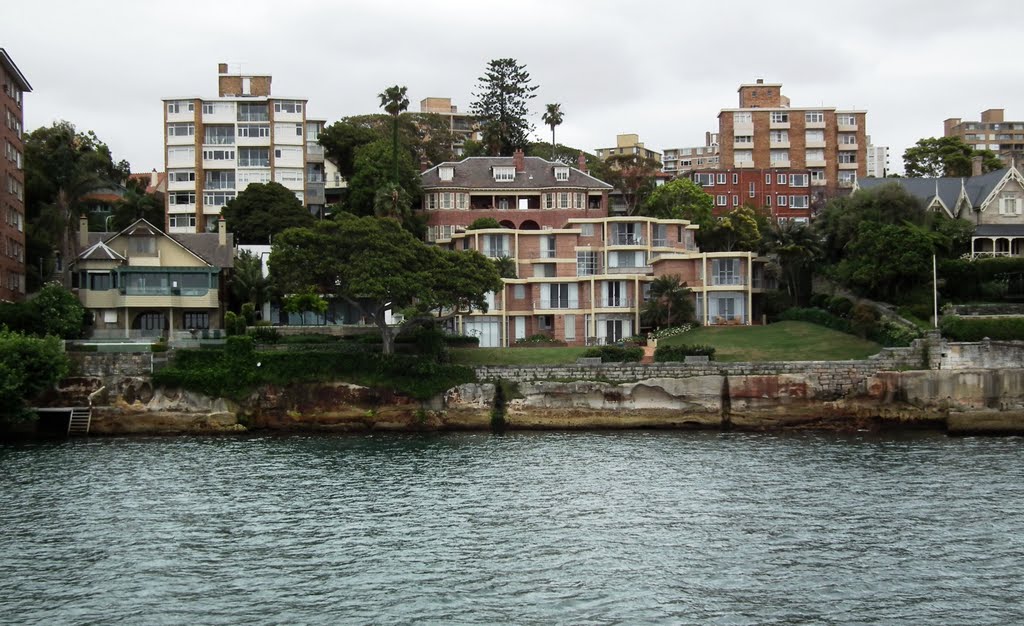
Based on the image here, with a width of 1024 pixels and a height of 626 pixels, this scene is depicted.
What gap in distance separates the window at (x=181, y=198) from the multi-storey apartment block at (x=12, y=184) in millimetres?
20551

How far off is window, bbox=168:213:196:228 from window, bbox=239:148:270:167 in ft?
23.8

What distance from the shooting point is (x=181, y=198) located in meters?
109

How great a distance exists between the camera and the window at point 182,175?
10938cm

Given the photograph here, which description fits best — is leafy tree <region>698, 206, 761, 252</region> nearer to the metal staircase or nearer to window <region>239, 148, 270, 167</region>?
window <region>239, 148, 270, 167</region>

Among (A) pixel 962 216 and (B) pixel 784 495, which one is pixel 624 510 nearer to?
(B) pixel 784 495

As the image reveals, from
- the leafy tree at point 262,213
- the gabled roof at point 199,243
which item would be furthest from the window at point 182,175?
the gabled roof at point 199,243

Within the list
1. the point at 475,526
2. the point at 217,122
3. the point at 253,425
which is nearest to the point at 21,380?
the point at 253,425

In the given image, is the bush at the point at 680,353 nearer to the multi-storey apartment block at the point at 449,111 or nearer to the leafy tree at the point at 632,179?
the leafy tree at the point at 632,179

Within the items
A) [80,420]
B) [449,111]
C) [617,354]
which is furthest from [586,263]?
[449,111]

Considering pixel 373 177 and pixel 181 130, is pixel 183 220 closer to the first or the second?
pixel 181 130

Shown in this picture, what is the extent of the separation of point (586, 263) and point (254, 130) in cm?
4058

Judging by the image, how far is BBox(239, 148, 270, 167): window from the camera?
110m

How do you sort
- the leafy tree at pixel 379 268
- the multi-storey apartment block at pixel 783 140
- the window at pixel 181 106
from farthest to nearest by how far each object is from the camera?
the multi-storey apartment block at pixel 783 140, the window at pixel 181 106, the leafy tree at pixel 379 268

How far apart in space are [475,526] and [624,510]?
603cm
